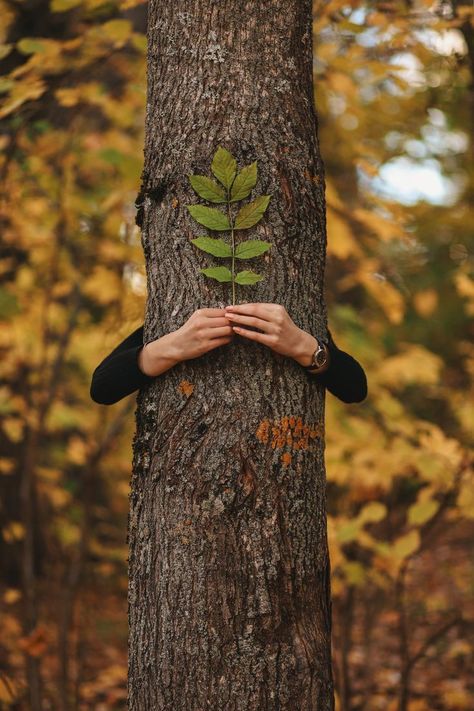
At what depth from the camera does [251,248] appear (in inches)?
69.1

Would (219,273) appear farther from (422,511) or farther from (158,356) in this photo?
(422,511)

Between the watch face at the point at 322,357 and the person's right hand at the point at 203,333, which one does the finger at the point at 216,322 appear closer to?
the person's right hand at the point at 203,333

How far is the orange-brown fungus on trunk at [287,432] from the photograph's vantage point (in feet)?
5.68

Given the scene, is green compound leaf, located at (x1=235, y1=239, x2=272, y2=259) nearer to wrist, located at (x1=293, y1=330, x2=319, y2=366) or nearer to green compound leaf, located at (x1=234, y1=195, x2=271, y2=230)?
green compound leaf, located at (x1=234, y1=195, x2=271, y2=230)

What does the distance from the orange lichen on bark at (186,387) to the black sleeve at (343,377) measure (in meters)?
0.34

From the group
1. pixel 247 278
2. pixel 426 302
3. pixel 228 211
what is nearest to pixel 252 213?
pixel 228 211

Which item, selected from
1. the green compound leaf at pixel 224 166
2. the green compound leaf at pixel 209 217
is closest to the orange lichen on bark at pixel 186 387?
the green compound leaf at pixel 209 217

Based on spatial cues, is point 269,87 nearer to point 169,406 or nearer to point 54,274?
point 169,406

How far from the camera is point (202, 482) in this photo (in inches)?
67.7

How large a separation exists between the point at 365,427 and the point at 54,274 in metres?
2.08

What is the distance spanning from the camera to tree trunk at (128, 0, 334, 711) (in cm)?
169

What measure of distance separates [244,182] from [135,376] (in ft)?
2.03

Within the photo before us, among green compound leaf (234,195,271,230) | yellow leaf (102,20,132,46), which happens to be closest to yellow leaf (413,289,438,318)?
yellow leaf (102,20,132,46)

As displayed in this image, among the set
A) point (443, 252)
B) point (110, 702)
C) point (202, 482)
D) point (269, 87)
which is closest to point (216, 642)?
point (202, 482)
